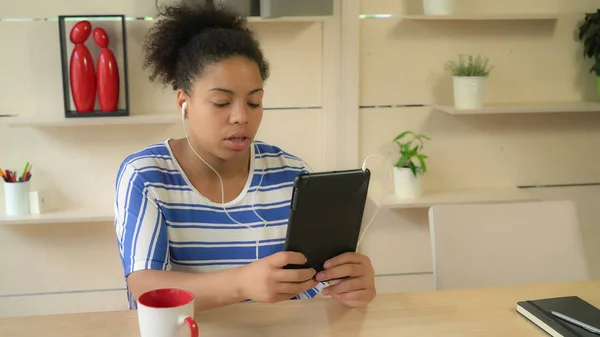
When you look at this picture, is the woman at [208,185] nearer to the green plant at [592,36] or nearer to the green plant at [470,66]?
the green plant at [470,66]

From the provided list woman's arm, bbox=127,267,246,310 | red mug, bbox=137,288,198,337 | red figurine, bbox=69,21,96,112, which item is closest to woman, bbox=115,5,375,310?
woman's arm, bbox=127,267,246,310

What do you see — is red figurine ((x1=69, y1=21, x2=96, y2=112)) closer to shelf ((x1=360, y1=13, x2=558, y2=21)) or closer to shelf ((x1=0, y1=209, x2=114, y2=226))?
shelf ((x1=0, y1=209, x2=114, y2=226))

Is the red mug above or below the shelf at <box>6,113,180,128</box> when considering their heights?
below

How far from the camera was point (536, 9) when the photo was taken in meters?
2.47

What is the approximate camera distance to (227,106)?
4.36 ft

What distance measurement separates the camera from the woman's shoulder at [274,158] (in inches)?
60.2

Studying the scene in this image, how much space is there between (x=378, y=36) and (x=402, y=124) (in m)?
0.36

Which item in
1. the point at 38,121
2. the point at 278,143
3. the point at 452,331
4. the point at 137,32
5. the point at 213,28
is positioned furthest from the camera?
the point at 278,143

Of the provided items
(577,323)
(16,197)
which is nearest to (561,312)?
(577,323)

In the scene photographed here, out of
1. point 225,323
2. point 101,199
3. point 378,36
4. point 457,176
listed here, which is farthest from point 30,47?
point 457,176

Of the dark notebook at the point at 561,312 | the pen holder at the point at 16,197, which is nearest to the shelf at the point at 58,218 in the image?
the pen holder at the point at 16,197

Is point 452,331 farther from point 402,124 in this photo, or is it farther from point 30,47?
point 30,47

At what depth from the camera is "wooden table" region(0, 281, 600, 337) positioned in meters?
1.12

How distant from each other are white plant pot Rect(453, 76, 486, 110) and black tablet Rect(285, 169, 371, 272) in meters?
1.28
